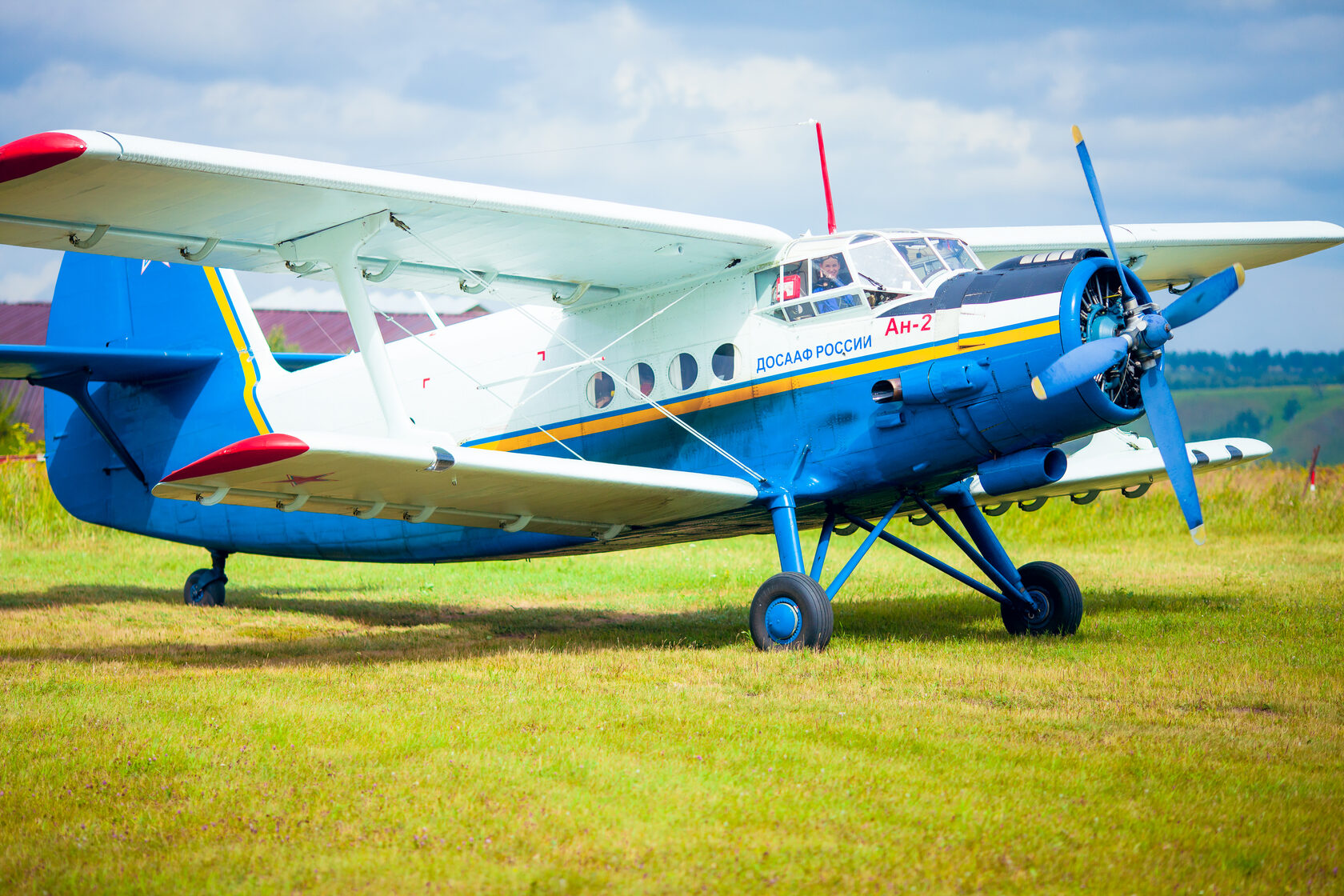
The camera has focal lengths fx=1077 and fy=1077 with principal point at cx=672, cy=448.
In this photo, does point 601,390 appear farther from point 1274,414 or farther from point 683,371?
point 1274,414

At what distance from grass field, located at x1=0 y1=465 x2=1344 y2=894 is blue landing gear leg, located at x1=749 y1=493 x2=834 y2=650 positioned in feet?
0.78

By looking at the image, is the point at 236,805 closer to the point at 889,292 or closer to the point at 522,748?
the point at 522,748

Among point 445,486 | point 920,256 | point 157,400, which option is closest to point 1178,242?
point 920,256

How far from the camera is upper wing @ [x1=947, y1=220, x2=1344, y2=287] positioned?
11.1 meters

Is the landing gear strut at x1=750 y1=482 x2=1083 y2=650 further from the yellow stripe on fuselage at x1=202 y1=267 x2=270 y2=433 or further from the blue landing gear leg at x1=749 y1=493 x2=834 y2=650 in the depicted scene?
the yellow stripe on fuselage at x1=202 y1=267 x2=270 y2=433

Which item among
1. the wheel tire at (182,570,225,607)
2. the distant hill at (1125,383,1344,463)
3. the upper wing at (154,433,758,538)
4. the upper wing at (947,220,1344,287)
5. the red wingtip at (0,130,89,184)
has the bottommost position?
the distant hill at (1125,383,1344,463)

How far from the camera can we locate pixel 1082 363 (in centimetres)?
715

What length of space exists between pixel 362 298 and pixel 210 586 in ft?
19.9

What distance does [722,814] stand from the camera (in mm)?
4207

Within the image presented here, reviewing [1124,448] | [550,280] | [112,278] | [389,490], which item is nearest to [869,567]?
[1124,448]

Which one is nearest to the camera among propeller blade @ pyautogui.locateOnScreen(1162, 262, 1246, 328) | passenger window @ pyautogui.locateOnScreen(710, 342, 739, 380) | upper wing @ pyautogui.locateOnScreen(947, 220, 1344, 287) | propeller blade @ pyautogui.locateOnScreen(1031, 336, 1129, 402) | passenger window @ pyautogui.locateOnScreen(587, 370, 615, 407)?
propeller blade @ pyautogui.locateOnScreen(1031, 336, 1129, 402)

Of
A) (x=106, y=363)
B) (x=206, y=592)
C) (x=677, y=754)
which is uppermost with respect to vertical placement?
(x=106, y=363)

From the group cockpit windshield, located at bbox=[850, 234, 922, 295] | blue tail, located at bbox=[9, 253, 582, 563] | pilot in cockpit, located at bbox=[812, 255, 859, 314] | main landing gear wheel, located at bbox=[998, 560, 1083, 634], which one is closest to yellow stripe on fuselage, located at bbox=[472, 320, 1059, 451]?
pilot in cockpit, located at bbox=[812, 255, 859, 314]

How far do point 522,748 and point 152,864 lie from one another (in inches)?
72.5
